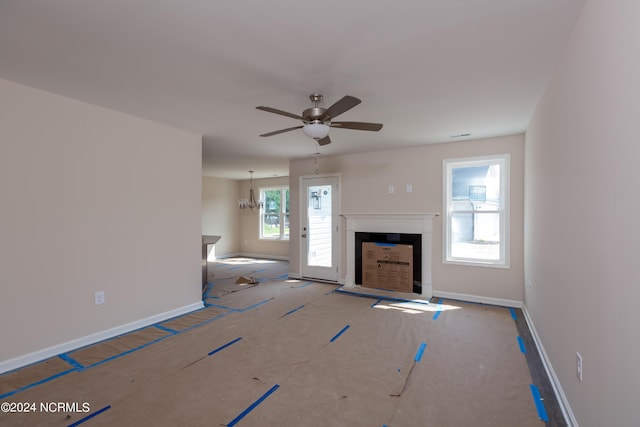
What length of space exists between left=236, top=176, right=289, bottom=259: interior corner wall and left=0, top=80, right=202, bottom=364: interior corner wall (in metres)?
4.62

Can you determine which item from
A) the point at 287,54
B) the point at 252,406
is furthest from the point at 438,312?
the point at 287,54

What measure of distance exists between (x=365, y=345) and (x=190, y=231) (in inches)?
107

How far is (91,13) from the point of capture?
1.66m

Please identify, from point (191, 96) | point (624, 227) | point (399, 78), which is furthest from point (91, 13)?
point (624, 227)

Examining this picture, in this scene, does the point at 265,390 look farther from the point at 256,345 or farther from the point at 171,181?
the point at 171,181

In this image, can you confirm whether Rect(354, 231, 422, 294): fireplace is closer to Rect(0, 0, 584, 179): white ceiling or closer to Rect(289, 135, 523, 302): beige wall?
Rect(289, 135, 523, 302): beige wall

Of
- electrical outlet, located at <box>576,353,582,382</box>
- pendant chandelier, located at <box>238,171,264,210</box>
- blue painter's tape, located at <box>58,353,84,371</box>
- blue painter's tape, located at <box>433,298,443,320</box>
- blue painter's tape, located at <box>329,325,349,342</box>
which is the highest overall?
pendant chandelier, located at <box>238,171,264,210</box>

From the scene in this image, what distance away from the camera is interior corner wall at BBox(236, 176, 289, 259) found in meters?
8.62

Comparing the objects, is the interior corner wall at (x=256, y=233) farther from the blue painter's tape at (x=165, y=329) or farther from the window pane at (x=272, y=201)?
the blue painter's tape at (x=165, y=329)

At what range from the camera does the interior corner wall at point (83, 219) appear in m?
2.55

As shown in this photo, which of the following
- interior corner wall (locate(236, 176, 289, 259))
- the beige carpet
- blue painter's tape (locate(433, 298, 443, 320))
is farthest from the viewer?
interior corner wall (locate(236, 176, 289, 259))

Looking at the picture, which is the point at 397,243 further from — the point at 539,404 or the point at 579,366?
the point at 579,366

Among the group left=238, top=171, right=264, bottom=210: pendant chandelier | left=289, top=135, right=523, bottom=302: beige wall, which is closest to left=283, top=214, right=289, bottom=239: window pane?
left=238, top=171, right=264, bottom=210: pendant chandelier

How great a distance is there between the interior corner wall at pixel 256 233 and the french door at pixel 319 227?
2.64 m
